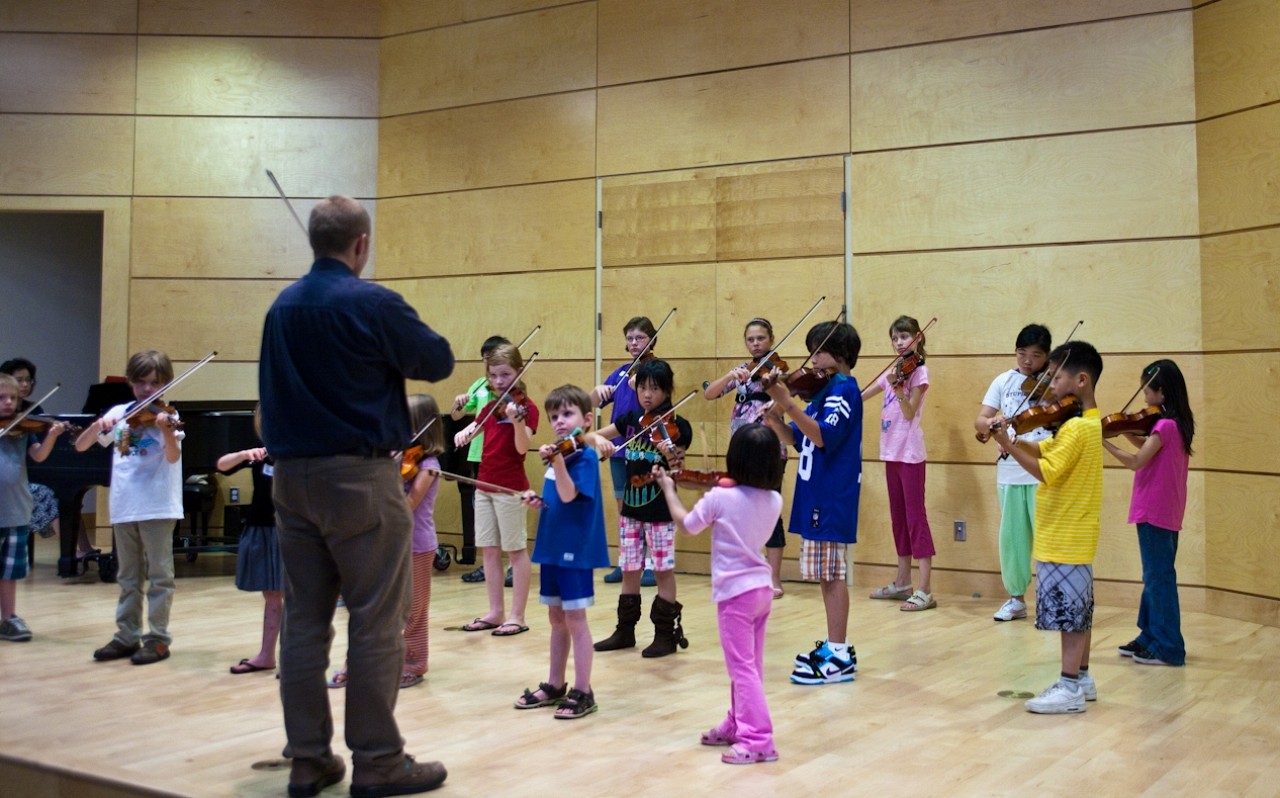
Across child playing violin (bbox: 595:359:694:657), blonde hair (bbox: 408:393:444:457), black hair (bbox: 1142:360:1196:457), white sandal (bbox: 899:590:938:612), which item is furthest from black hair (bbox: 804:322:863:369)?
white sandal (bbox: 899:590:938:612)

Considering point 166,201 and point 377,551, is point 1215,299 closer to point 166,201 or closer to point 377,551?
point 377,551

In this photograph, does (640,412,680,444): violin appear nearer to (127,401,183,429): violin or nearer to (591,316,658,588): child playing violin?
(591,316,658,588): child playing violin

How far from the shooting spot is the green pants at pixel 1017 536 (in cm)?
581

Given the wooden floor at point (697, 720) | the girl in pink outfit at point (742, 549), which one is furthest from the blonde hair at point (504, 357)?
the girl in pink outfit at point (742, 549)

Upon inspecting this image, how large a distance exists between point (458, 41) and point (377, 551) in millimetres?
6014

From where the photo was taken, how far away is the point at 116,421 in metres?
4.74

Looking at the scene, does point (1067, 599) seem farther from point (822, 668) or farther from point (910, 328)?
point (910, 328)

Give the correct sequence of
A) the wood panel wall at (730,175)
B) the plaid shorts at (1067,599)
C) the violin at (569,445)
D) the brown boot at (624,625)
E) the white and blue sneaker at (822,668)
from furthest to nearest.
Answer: the wood panel wall at (730,175) → the brown boot at (624,625) → the white and blue sneaker at (822,668) → the plaid shorts at (1067,599) → the violin at (569,445)

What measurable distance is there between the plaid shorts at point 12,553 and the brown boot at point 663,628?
9.59 feet

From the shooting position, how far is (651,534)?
197 inches

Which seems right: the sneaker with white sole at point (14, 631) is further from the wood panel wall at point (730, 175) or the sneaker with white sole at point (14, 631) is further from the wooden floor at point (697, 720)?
the wood panel wall at point (730, 175)

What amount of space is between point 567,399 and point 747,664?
1.13 m

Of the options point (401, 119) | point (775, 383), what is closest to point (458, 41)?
point (401, 119)

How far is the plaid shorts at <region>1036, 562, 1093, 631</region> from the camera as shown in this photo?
12.8ft
